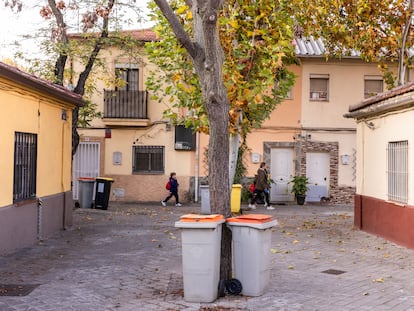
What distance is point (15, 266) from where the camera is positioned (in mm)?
9070

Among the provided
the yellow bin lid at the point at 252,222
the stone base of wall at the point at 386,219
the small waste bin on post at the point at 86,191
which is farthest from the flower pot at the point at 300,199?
the yellow bin lid at the point at 252,222

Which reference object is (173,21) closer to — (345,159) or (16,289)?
(16,289)

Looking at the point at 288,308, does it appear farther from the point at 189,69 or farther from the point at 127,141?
the point at 127,141

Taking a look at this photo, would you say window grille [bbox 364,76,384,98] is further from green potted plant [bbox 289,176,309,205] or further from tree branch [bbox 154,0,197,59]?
tree branch [bbox 154,0,197,59]

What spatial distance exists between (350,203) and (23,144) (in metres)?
15.2

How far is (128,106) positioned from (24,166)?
1118 centimetres

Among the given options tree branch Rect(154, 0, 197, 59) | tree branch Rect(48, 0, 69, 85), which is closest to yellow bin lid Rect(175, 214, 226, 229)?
tree branch Rect(154, 0, 197, 59)

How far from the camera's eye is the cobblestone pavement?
6.83 m

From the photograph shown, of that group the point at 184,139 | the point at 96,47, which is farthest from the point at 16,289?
the point at 184,139

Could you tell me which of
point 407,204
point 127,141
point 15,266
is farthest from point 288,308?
point 127,141

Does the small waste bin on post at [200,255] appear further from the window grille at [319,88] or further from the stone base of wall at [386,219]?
the window grille at [319,88]

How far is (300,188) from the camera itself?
73.0 ft

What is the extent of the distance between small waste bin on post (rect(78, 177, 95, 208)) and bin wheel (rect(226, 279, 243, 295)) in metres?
12.2

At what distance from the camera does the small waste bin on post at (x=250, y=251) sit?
697 centimetres
